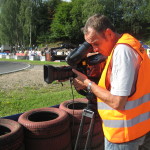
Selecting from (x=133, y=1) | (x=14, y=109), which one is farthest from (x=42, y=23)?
(x=14, y=109)

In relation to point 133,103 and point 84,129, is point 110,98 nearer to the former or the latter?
point 133,103

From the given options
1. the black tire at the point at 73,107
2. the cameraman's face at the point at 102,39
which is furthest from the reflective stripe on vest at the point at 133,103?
the black tire at the point at 73,107

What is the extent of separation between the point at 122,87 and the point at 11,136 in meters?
1.48

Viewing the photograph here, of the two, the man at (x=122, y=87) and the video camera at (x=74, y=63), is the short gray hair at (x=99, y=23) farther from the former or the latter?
the video camera at (x=74, y=63)

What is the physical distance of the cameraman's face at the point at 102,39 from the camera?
1767mm

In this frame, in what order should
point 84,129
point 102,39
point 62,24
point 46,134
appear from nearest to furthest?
point 102,39 → point 46,134 → point 84,129 → point 62,24

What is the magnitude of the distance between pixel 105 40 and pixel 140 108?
0.63m

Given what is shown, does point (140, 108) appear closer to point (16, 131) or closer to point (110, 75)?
point (110, 75)

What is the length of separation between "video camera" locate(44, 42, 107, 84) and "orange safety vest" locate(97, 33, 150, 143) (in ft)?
1.46

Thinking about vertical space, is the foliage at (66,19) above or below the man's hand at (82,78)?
above

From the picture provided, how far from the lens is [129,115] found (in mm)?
1677

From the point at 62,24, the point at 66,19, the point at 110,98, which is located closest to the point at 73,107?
the point at 110,98

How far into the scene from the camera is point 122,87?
1.58 meters

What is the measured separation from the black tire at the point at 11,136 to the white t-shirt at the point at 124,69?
1.40m
